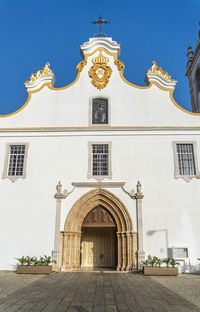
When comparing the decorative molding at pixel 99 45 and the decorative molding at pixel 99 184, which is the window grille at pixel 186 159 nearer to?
the decorative molding at pixel 99 184

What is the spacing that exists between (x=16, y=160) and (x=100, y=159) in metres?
4.48

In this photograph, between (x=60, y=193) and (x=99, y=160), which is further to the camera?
(x=99, y=160)

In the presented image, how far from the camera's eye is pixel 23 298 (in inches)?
255

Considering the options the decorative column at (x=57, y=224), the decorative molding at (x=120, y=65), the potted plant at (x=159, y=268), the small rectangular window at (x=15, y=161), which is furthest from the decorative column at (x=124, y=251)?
the decorative molding at (x=120, y=65)

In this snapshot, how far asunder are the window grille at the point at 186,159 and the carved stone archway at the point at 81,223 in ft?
12.0

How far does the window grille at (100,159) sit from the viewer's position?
541 inches

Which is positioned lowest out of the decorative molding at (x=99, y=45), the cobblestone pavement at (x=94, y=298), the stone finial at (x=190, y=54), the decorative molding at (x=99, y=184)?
the cobblestone pavement at (x=94, y=298)

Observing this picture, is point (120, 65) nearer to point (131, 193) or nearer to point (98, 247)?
point (131, 193)

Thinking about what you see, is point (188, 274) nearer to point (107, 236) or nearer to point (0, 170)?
point (107, 236)

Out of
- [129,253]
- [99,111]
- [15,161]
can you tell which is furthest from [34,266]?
[99,111]

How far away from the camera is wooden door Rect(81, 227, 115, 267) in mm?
14641

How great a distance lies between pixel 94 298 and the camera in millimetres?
6617

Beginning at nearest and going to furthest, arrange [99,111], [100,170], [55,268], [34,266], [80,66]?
[34,266] < [55,268] < [100,170] < [99,111] < [80,66]

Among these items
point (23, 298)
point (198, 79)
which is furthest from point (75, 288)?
A: point (198, 79)
